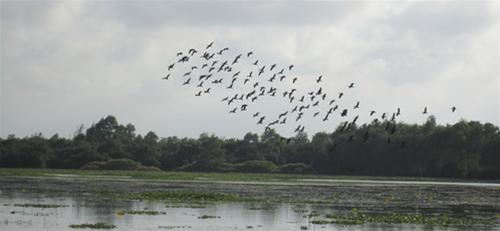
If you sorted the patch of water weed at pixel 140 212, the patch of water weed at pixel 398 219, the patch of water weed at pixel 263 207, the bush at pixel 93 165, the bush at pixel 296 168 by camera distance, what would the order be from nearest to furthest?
the patch of water weed at pixel 398 219 < the patch of water weed at pixel 140 212 < the patch of water weed at pixel 263 207 < the bush at pixel 93 165 < the bush at pixel 296 168

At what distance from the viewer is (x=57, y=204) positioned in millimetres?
55031

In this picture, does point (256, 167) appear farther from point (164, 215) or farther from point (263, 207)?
point (164, 215)

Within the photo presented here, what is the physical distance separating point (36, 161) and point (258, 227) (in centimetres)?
13624

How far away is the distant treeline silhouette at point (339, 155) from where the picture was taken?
145375mm

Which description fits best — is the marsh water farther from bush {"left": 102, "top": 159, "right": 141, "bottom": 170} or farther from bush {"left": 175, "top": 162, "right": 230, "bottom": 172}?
bush {"left": 175, "top": 162, "right": 230, "bottom": 172}

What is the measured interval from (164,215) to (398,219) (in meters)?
13.2

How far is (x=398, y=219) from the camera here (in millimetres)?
50188

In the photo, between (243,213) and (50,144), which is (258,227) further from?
(50,144)

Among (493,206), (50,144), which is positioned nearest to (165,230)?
(493,206)

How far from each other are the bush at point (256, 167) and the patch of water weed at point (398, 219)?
410ft

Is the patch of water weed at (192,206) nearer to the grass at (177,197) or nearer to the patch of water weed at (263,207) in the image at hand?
the patch of water weed at (263,207)

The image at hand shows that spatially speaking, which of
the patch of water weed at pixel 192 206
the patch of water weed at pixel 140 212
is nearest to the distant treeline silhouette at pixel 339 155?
the patch of water weed at pixel 192 206

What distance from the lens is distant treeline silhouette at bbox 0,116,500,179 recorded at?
145375mm

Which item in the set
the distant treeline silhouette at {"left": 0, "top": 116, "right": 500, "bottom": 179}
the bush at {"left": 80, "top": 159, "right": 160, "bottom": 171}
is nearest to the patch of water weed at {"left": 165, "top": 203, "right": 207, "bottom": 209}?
the distant treeline silhouette at {"left": 0, "top": 116, "right": 500, "bottom": 179}
